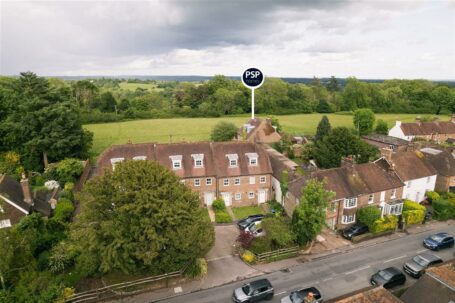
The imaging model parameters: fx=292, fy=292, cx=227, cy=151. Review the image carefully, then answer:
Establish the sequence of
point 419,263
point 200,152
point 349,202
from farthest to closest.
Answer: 1. point 200,152
2. point 349,202
3. point 419,263

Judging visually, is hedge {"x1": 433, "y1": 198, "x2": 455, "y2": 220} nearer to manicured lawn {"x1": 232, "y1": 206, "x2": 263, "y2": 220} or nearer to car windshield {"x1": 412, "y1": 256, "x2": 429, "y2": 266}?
car windshield {"x1": 412, "y1": 256, "x2": 429, "y2": 266}

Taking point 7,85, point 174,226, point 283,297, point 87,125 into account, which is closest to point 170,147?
point 174,226

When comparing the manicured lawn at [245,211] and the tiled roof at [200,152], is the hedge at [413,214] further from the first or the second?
the manicured lawn at [245,211]

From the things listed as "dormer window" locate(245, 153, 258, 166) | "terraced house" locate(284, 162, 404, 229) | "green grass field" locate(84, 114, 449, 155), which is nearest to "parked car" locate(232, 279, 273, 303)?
"terraced house" locate(284, 162, 404, 229)

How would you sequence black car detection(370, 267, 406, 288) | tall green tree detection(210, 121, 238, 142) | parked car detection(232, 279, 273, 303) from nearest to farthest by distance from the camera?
parked car detection(232, 279, 273, 303) → black car detection(370, 267, 406, 288) → tall green tree detection(210, 121, 238, 142)

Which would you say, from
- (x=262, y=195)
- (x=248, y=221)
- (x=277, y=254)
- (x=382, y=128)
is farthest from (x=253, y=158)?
(x=382, y=128)

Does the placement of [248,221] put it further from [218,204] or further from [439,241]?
[439,241]

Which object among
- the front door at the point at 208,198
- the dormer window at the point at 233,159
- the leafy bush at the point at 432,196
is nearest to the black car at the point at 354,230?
the leafy bush at the point at 432,196
